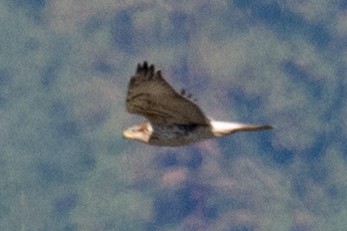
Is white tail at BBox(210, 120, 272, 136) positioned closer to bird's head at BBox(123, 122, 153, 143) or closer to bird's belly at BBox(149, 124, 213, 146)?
bird's belly at BBox(149, 124, 213, 146)

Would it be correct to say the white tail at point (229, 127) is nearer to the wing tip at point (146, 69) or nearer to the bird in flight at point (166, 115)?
the bird in flight at point (166, 115)

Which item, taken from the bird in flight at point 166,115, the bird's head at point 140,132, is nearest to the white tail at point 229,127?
the bird in flight at point 166,115

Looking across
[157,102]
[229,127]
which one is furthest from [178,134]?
[229,127]

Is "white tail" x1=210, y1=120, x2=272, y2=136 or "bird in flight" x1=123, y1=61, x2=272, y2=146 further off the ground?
→ "bird in flight" x1=123, y1=61, x2=272, y2=146

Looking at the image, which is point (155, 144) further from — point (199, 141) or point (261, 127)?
point (261, 127)

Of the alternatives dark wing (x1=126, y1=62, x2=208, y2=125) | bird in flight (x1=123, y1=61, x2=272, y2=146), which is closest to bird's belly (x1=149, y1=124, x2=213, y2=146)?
bird in flight (x1=123, y1=61, x2=272, y2=146)

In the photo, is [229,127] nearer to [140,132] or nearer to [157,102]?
[157,102]
